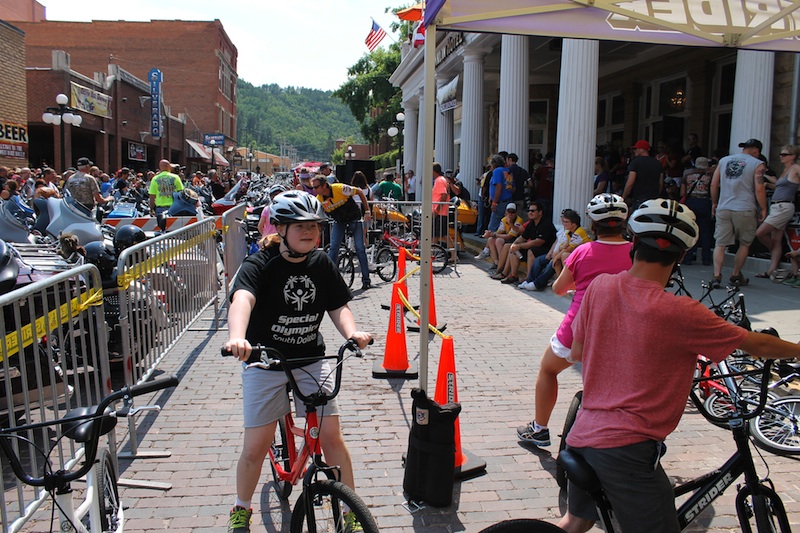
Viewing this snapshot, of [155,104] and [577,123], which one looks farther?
[155,104]

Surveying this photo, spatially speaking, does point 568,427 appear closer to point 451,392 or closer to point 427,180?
point 451,392

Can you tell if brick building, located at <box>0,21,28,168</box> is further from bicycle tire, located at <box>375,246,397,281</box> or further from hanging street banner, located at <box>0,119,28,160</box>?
bicycle tire, located at <box>375,246,397,281</box>

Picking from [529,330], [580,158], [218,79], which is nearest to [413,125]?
[580,158]

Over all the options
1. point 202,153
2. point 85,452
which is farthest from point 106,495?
point 202,153

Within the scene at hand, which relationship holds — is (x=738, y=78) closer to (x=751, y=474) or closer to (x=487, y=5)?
(x=487, y=5)

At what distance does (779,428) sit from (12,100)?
99.7 ft

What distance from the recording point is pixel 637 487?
2.43 meters

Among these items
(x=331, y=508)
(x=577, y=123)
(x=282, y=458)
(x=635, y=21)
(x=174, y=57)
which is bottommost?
(x=282, y=458)

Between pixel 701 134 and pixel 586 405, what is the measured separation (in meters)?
15.7

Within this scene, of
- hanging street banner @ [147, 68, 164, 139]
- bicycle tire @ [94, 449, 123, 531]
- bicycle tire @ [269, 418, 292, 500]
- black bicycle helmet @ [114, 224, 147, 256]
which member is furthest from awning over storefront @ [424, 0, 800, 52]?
hanging street banner @ [147, 68, 164, 139]

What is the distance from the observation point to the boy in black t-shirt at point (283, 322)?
11.3 feet

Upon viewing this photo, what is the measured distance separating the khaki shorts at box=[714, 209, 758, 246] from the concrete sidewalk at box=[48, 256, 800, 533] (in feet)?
3.81

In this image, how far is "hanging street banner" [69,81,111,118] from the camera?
34.3m

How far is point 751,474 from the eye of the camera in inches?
108
